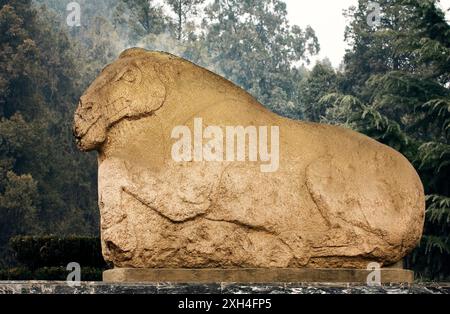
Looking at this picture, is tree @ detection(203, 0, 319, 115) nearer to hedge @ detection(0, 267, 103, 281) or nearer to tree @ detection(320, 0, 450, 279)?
tree @ detection(320, 0, 450, 279)

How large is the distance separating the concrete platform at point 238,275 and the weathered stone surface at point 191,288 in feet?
1.21

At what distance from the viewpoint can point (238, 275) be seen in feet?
26.0

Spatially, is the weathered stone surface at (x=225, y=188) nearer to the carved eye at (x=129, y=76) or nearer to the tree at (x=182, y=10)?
the carved eye at (x=129, y=76)

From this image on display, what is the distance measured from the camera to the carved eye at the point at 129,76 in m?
8.27

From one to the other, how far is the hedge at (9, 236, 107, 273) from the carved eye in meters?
5.39

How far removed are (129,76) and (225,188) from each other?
1352 mm

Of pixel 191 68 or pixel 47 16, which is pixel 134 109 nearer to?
pixel 191 68

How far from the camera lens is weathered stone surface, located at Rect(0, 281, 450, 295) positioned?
7.38 metres

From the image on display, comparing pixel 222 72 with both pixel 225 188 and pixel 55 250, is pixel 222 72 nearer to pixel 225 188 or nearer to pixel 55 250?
pixel 55 250

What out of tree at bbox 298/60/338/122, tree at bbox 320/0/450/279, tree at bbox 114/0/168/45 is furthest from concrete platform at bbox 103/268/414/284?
tree at bbox 114/0/168/45

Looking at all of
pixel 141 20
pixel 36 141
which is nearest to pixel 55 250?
pixel 36 141

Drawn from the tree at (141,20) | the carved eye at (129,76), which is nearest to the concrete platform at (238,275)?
the carved eye at (129,76)

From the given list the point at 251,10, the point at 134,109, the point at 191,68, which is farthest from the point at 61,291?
the point at 251,10
